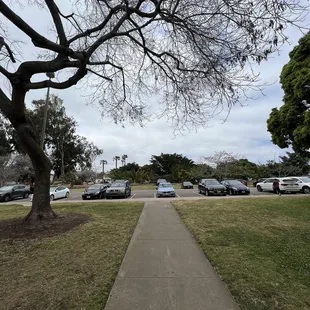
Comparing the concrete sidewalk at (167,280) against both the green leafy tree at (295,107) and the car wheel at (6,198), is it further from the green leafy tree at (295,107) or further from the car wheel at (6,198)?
the car wheel at (6,198)

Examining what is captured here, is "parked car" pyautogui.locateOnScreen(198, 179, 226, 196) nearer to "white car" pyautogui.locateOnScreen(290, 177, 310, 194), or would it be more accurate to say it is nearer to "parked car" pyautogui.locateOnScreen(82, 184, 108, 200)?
"white car" pyautogui.locateOnScreen(290, 177, 310, 194)

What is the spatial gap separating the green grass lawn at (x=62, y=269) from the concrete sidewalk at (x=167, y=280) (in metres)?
0.25

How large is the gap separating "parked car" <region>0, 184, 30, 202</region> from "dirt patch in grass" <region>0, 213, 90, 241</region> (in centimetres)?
1886

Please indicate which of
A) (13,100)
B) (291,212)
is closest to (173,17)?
(13,100)

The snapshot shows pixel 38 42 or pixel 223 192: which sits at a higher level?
pixel 38 42

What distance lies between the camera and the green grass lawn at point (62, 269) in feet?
12.5

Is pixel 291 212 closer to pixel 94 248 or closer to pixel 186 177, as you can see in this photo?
pixel 94 248

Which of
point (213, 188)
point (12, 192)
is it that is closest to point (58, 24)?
point (213, 188)

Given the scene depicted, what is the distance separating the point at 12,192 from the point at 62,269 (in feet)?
83.1

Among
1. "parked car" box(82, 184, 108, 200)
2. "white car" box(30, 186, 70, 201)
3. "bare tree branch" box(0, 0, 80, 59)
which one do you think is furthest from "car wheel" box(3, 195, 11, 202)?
"bare tree branch" box(0, 0, 80, 59)

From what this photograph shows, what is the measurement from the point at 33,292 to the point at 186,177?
51.7 metres

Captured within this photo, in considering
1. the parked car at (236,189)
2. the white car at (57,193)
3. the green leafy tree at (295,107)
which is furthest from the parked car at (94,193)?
the green leafy tree at (295,107)

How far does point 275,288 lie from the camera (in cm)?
419

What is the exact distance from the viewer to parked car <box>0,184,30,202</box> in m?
26.0
